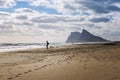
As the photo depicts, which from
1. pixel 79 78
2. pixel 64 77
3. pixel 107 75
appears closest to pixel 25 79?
pixel 64 77

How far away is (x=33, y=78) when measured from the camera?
32.4 ft

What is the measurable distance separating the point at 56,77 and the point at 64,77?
38 centimetres

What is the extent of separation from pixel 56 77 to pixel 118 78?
9.13 feet

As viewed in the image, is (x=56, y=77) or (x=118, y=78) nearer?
(x=118, y=78)

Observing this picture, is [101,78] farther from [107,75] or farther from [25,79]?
[25,79]

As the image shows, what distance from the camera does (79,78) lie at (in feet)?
31.0

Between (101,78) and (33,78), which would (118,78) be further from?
(33,78)

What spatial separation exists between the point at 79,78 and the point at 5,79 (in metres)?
3.40

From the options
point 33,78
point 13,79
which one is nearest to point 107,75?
point 33,78

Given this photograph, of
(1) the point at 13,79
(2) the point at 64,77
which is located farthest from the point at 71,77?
(1) the point at 13,79

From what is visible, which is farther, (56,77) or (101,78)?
(56,77)

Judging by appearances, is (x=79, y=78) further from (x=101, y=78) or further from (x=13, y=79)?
(x=13, y=79)

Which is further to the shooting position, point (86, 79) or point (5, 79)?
point (5, 79)

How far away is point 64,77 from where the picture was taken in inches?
388
